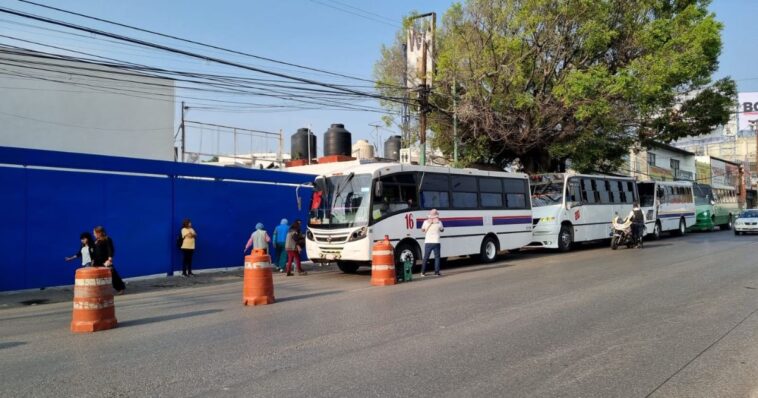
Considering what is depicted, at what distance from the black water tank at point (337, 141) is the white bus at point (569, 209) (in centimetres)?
1361

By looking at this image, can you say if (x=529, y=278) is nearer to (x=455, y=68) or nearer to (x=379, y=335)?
(x=379, y=335)

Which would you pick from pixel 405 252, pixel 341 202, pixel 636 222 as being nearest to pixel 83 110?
pixel 341 202

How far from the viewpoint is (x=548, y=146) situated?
24.4m

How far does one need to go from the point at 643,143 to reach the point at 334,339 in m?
24.0

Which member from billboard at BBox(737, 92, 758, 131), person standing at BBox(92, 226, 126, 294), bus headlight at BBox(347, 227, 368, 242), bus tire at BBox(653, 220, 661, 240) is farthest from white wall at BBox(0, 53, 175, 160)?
billboard at BBox(737, 92, 758, 131)

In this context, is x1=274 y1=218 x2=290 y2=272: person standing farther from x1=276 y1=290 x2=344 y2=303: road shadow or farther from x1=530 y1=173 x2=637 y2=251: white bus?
x1=530 y1=173 x2=637 y2=251: white bus

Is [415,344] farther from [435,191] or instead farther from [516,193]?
[516,193]

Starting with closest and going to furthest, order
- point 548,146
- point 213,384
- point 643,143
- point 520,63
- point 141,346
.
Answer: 1. point 213,384
2. point 141,346
3. point 520,63
4. point 548,146
5. point 643,143

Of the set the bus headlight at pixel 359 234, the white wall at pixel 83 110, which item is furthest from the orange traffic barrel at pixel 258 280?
the white wall at pixel 83 110

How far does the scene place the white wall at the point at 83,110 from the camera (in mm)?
20922

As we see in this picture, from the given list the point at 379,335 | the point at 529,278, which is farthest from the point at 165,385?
the point at 529,278

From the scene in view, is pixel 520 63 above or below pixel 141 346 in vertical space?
above

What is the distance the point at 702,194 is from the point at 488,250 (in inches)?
977

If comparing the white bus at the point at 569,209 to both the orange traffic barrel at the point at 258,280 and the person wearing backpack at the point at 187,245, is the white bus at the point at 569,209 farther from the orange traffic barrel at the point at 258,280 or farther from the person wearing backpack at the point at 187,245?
the orange traffic barrel at the point at 258,280
